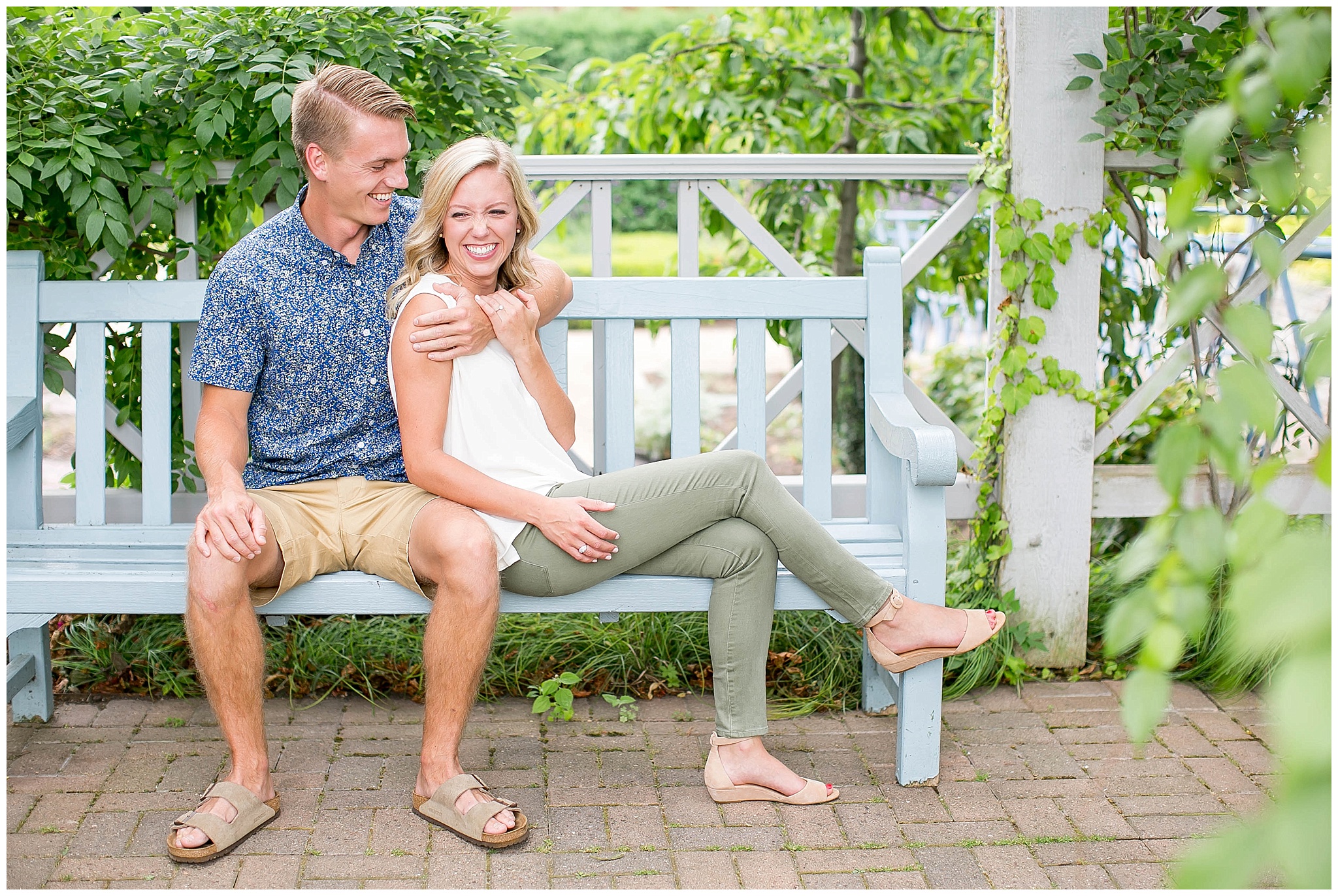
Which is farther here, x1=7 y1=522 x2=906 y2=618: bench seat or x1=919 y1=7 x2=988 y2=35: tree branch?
x1=919 y1=7 x2=988 y2=35: tree branch

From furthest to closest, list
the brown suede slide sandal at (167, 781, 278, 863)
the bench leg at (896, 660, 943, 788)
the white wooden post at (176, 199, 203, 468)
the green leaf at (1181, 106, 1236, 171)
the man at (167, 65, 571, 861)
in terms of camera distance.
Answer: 1. the white wooden post at (176, 199, 203, 468)
2. the bench leg at (896, 660, 943, 788)
3. the man at (167, 65, 571, 861)
4. the brown suede slide sandal at (167, 781, 278, 863)
5. the green leaf at (1181, 106, 1236, 171)

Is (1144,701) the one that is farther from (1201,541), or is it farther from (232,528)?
(232,528)

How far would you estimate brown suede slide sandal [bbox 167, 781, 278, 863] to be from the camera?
7.03ft

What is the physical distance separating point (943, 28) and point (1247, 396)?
3.69 m

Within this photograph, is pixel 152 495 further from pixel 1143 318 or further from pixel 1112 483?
pixel 1143 318

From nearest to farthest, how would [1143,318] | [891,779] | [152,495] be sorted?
[891,779]
[152,495]
[1143,318]

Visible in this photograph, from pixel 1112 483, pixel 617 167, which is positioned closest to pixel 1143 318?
pixel 1112 483

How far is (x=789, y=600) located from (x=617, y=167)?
134 centimetres

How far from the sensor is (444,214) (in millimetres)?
2438

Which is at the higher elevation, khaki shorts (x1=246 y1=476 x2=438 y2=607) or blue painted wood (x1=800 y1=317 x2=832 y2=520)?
blue painted wood (x1=800 y1=317 x2=832 y2=520)

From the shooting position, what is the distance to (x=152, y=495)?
108 inches

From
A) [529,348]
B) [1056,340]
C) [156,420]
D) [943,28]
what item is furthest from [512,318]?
[943,28]

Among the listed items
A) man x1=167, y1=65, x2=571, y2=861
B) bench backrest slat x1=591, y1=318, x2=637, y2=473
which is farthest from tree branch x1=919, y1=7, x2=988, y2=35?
man x1=167, y1=65, x2=571, y2=861

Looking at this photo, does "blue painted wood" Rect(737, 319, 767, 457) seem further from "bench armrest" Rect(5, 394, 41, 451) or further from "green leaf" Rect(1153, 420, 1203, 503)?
"green leaf" Rect(1153, 420, 1203, 503)
